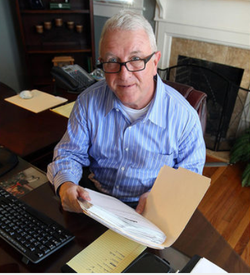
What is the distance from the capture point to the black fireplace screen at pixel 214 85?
250 cm

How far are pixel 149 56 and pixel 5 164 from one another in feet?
2.32

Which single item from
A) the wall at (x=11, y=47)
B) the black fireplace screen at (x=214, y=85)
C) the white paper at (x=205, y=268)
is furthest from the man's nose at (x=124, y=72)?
the wall at (x=11, y=47)

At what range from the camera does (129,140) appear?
1055 mm

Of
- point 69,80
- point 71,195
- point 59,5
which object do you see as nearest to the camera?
point 71,195

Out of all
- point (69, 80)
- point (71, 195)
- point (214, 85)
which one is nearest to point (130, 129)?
point (71, 195)

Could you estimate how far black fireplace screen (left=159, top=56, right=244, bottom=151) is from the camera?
8.20 ft

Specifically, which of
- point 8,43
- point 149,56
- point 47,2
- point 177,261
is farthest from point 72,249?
point 8,43

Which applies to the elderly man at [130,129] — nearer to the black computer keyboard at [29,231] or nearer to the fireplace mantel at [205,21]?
the black computer keyboard at [29,231]

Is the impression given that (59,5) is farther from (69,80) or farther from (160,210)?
(160,210)

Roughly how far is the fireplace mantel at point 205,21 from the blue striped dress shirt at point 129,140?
152 cm

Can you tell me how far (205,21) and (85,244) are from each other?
88.7 inches

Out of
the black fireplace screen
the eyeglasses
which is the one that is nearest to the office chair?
the eyeglasses

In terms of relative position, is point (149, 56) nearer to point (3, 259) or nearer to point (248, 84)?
point (3, 259)

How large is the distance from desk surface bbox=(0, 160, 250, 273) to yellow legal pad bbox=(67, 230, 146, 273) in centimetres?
2
